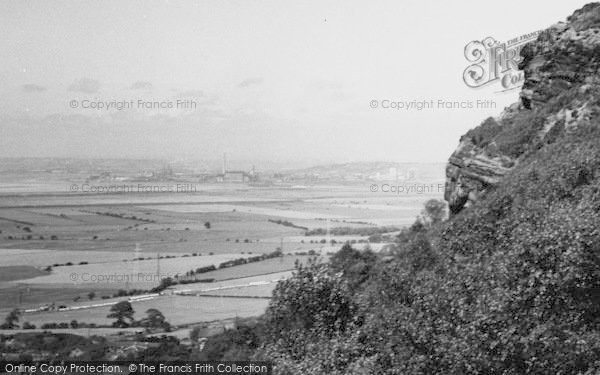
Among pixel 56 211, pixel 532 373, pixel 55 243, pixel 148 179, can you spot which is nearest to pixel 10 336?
pixel 55 243

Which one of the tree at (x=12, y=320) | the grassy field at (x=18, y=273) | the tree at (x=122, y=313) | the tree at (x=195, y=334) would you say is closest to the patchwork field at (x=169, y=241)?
the grassy field at (x=18, y=273)

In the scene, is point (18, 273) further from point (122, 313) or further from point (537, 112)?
point (537, 112)

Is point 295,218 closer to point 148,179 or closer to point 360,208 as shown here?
point 360,208

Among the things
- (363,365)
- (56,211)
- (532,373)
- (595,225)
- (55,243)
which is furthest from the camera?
(56,211)

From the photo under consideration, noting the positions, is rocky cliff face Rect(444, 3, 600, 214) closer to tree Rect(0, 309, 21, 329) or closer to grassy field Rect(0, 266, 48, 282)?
tree Rect(0, 309, 21, 329)

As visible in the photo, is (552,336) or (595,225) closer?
(552,336)

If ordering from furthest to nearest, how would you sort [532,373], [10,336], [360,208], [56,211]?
1. [360,208]
2. [56,211]
3. [10,336]
4. [532,373]

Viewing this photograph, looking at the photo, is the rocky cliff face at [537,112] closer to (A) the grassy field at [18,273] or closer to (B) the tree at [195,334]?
(B) the tree at [195,334]

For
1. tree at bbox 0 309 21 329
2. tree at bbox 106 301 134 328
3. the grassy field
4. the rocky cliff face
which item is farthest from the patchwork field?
the rocky cliff face
